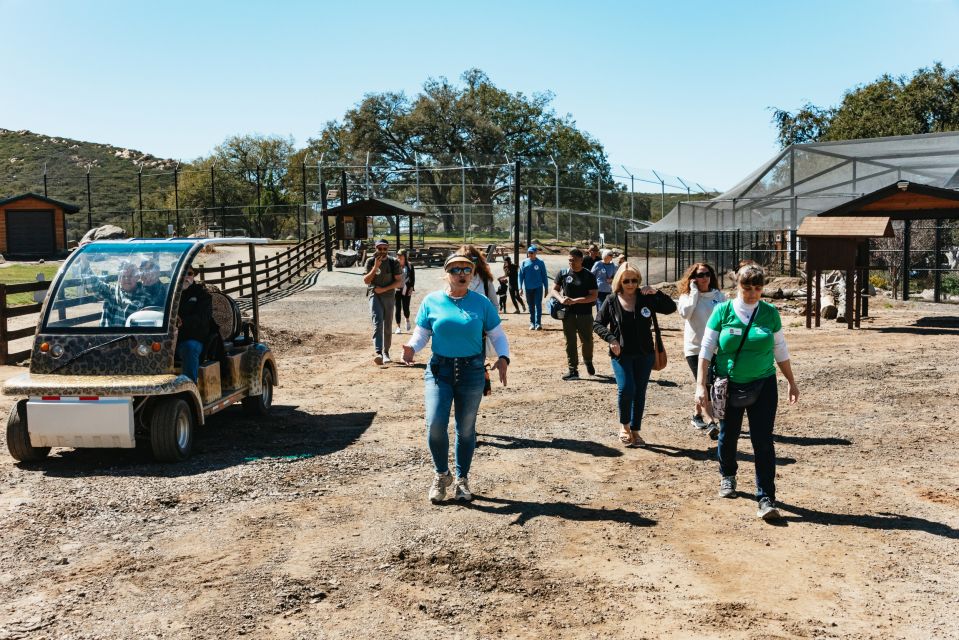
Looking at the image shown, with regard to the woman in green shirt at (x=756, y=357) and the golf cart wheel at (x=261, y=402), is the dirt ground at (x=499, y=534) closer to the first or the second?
the golf cart wheel at (x=261, y=402)

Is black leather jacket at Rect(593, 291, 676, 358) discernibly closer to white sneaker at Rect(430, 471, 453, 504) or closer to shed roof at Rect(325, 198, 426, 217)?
white sneaker at Rect(430, 471, 453, 504)

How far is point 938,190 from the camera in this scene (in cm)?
1902

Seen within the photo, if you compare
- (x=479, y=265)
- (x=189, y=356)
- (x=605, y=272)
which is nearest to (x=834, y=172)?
(x=605, y=272)

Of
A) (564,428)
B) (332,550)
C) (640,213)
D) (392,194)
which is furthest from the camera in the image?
(392,194)

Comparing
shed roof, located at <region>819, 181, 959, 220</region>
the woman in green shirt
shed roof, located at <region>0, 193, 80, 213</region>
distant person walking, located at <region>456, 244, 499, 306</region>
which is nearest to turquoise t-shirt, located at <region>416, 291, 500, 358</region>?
distant person walking, located at <region>456, 244, 499, 306</region>

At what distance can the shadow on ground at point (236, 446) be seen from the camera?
7.73m

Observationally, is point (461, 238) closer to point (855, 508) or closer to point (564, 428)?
point (564, 428)

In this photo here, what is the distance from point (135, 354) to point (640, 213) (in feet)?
131

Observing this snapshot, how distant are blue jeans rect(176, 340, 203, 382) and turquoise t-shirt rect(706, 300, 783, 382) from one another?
4469 millimetres

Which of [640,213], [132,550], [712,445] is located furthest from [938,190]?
[640,213]

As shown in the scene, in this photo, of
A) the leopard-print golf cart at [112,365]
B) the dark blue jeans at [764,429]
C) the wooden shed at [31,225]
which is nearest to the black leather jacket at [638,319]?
the dark blue jeans at [764,429]

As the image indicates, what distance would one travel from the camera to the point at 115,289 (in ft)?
26.6

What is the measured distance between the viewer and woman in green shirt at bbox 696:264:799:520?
619cm

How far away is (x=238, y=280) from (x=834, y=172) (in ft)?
56.2
